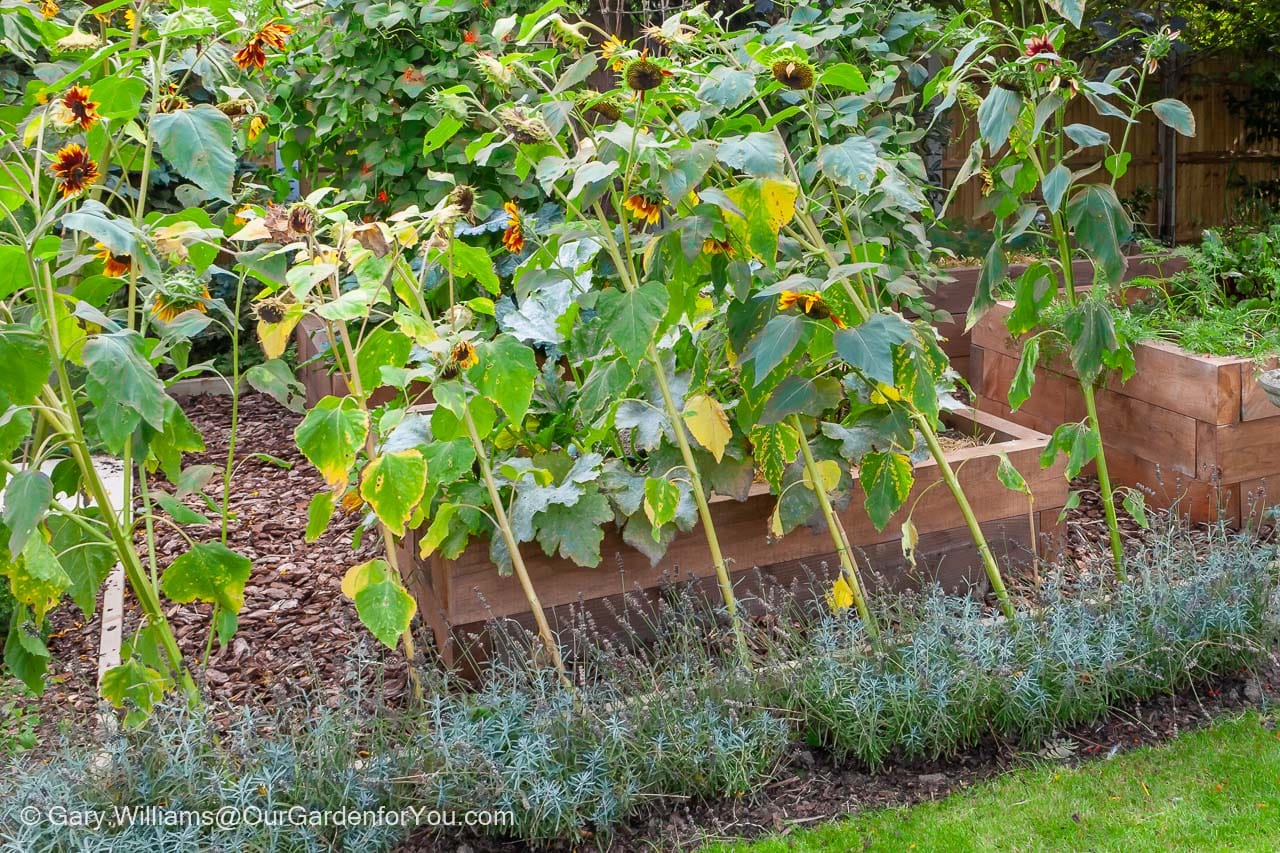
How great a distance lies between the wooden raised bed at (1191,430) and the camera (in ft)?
12.4

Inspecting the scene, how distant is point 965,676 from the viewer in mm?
2551

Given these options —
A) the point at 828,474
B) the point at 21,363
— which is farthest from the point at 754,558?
the point at 21,363

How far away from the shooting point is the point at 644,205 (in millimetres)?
2490

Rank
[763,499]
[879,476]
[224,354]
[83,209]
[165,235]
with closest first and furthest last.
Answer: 1. [83,209]
2. [165,235]
3. [879,476]
4. [763,499]
5. [224,354]

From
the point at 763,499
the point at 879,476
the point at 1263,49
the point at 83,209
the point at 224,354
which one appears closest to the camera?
the point at 83,209

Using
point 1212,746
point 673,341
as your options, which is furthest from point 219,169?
point 1212,746

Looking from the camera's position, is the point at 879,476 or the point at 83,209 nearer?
the point at 83,209

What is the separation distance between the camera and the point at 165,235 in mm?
2240

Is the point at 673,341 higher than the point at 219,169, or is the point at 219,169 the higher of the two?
the point at 219,169

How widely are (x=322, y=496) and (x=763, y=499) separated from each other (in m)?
1.28

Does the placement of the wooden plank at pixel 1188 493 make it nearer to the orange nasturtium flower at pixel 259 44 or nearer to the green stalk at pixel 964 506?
the green stalk at pixel 964 506

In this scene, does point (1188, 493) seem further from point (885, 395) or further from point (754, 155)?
point (754, 155)

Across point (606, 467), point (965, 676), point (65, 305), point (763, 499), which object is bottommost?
point (965, 676)

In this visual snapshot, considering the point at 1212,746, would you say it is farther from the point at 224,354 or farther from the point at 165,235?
the point at 224,354
